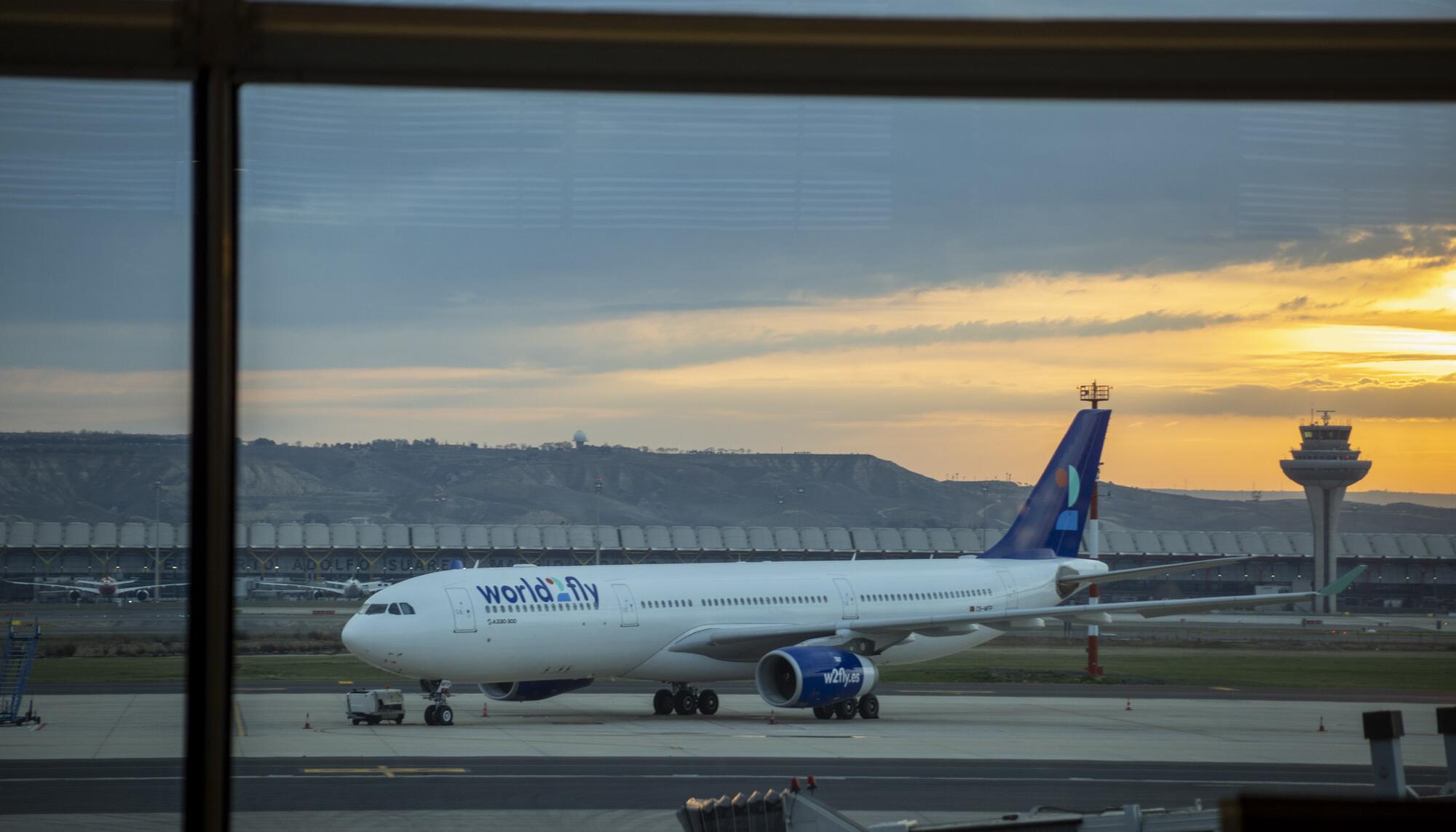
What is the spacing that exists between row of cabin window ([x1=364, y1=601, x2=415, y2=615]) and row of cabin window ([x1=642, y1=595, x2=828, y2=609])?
230cm

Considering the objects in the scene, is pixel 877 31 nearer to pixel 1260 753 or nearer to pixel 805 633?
pixel 1260 753

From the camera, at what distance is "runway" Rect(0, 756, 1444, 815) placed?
6.50m

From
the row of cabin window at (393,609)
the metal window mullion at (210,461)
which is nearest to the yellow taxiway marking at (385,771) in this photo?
the row of cabin window at (393,609)

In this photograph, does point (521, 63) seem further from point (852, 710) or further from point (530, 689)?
point (852, 710)

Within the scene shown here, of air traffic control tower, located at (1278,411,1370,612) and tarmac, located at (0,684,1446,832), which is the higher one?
air traffic control tower, located at (1278,411,1370,612)

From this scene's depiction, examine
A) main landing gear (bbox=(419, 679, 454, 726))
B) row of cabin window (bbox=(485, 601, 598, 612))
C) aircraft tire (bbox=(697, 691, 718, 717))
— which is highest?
row of cabin window (bbox=(485, 601, 598, 612))

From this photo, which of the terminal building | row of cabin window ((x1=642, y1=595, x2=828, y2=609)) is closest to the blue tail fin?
row of cabin window ((x1=642, y1=595, x2=828, y2=609))

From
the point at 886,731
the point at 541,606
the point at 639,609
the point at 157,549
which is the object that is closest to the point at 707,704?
the point at 639,609

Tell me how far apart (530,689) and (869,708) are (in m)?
3.39

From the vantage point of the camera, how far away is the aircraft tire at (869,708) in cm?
1239

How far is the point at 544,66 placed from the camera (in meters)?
2.34

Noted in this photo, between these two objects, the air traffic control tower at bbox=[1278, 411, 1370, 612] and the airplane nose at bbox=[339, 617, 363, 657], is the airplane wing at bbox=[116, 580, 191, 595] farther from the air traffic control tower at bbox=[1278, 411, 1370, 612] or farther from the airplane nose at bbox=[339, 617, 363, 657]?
the airplane nose at bbox=[339, 617, 363, 657]

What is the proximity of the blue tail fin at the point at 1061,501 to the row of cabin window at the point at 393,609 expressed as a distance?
724 cm

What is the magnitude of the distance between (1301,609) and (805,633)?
5093mm
